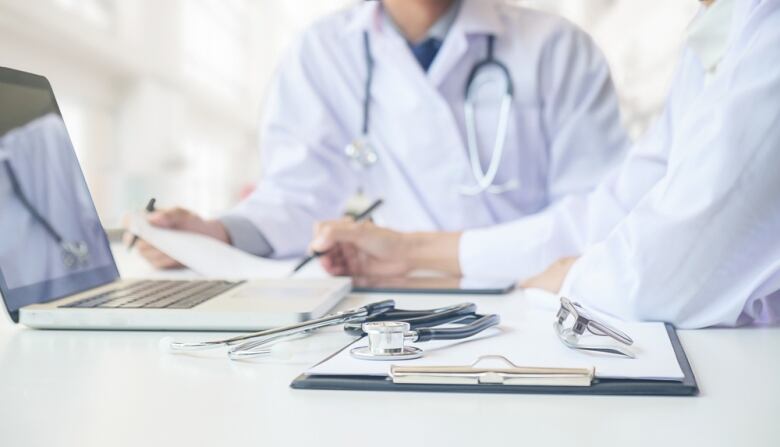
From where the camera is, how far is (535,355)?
0.51 m

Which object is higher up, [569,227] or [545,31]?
[545,31]

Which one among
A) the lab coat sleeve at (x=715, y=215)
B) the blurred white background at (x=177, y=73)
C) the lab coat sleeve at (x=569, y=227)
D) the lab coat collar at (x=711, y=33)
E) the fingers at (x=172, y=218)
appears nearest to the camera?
the lab coat sleeve at (x=715, y=215)

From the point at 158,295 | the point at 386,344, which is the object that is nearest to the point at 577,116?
the point at 158,295

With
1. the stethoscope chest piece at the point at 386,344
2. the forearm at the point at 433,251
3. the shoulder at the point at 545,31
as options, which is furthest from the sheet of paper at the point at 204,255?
the shoulder at the point at 545,31

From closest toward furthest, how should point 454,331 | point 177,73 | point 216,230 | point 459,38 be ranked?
point 454,331 → point 216,230 → point 459,38 → point 177,73

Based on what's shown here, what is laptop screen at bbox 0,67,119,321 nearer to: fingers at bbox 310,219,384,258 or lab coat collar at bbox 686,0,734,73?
fingers at bbox 310,219,384,258

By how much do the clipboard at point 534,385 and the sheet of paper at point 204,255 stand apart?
571 millimetres

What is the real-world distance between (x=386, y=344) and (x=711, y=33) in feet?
1.72

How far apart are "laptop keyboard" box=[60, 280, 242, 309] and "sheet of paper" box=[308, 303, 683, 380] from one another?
0.79 ft

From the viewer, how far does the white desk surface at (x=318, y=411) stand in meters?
0.37

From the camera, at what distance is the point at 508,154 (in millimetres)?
1415

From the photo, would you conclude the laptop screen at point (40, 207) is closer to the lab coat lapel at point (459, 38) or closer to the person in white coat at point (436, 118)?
the person in white coat at point (436, 118)

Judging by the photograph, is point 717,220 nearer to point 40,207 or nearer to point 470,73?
point 40,207

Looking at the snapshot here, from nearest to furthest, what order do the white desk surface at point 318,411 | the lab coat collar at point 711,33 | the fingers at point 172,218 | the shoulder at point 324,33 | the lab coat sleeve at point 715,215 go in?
the white desk surface at point 318,411, the lab coat sleeve at point 715,215, the lab coat collar at point 711,33, the fingers at point 172,218, the shoulder at point 324,33
